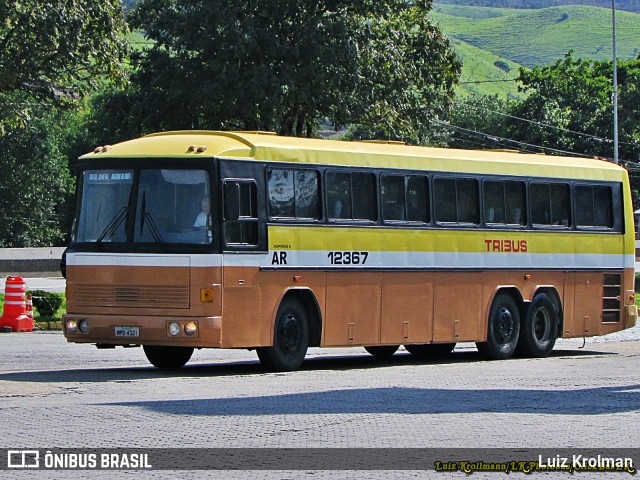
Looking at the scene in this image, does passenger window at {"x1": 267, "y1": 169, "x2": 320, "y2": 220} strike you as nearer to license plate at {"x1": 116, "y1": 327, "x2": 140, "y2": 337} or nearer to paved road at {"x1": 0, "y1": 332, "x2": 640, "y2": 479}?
paved road at {"x1": 0, "y1": 332, "x2": 640, "y2": 479}

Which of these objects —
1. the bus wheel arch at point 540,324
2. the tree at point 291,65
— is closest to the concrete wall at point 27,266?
the tree at point 291,65

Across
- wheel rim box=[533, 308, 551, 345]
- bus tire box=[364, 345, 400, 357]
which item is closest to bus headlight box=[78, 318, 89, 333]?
bus tire box=[364, 345, 400, 357]

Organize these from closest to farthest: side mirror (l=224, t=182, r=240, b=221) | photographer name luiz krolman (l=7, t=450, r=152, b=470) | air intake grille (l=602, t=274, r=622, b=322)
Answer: photographer name luiz krolman (l=7, t=450, r=152, b=470) < side mirror (l=224, t=182, r=240, b=221) < air intake grille (l=602, t=274, r=622, b=322)

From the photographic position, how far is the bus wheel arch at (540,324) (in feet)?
80.0

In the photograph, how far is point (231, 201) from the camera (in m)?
19.1

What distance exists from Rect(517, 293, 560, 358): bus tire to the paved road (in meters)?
1.11

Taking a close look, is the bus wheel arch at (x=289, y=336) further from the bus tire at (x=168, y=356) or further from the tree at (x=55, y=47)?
the tree at (x=55, y=47)

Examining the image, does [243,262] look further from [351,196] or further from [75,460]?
[75,460]

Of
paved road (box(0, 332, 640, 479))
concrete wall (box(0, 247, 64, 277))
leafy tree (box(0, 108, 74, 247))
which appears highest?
leafy tree (box(0, 108, 74, 247))

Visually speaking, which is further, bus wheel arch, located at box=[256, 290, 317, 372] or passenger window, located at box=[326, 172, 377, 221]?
passenger window, located at box=[326, 172, 377, 221]

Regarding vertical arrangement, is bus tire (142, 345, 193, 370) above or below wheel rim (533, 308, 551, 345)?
below

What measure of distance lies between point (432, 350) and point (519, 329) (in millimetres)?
1942

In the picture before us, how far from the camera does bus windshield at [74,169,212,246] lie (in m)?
19.0

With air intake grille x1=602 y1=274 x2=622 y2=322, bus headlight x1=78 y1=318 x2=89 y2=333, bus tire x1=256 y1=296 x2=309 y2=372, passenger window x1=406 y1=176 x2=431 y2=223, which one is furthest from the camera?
air intake grille x1=602 y1=274 x2=622 y2=322
